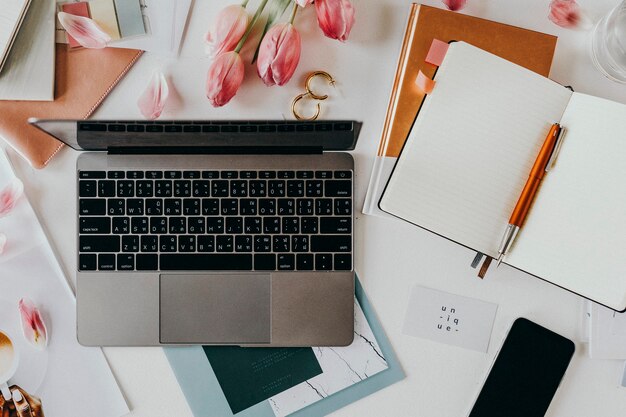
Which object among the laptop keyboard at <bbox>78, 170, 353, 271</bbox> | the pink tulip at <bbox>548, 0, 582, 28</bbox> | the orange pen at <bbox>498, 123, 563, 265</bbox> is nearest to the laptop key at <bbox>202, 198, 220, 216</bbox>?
the laptop keyboard at <bbox>78, 170, 353, 271</bbox>

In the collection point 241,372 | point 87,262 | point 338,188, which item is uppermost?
point 338,188

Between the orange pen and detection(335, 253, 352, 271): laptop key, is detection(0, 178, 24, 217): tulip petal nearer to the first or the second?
detection(335, 253, 352, 271): laptop key

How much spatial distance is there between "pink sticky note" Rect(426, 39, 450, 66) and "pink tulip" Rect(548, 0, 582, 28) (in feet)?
0.47

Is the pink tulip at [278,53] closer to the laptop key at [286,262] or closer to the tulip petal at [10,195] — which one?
the laptop key at [286,262]

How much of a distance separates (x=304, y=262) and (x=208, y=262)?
11 cm

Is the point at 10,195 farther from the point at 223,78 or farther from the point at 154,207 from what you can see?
the point at 223,78

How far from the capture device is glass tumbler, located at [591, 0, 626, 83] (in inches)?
25.2

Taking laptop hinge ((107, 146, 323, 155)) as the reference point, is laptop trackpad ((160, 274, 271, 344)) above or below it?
below

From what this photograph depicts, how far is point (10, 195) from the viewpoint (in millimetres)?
656

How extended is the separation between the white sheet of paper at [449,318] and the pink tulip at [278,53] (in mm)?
304

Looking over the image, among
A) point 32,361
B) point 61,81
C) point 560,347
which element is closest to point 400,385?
point 560,347

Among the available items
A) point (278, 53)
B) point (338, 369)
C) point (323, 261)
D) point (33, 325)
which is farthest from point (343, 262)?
point (33, 325)

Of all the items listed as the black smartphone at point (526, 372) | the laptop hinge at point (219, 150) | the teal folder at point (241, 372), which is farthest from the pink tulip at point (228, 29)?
the black smartphone at point (526, 372)

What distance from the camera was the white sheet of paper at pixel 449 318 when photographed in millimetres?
674
